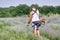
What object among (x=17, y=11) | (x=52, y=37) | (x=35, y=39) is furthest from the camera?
Answer: (x=17, y=11)

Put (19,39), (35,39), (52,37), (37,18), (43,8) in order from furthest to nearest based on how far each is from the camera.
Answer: (43,8)
(37,18)
(52,37)
(35,39)
(19,39)

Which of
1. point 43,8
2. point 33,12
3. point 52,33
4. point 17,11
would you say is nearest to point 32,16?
point 33,12

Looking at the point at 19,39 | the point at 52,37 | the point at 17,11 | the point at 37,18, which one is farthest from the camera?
the point at 17,11

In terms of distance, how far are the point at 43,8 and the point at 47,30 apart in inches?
1960

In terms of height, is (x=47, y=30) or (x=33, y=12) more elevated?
(x=33, y=12)

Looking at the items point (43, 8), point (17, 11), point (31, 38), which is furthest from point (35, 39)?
point (43, 8)

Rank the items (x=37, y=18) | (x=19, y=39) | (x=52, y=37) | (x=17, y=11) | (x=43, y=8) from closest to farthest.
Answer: (x=19, y=39)
(x=52, y=37)
(x=37, y=18)
(x=17, y=11)
(x=43, y=8)

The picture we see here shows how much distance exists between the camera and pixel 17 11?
2142 inches

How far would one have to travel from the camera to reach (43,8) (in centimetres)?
6153

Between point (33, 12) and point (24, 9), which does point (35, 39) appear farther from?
point (24, 9)

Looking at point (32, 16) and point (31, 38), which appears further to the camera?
point (32, 16)

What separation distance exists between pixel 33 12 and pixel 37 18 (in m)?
0.28

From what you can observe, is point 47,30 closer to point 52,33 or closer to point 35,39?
point 52,33

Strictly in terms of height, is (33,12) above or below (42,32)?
above
